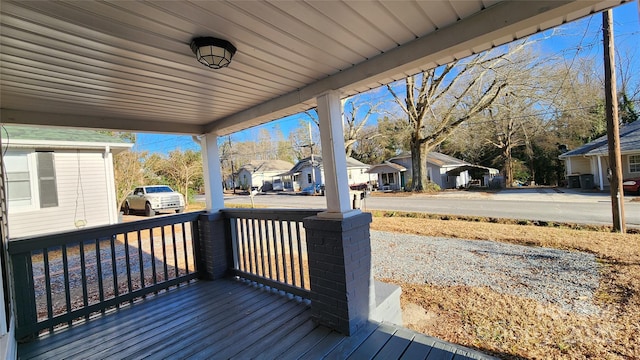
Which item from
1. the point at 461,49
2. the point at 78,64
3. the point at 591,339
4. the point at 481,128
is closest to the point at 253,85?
the point at 78,64

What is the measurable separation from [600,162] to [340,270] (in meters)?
17.8

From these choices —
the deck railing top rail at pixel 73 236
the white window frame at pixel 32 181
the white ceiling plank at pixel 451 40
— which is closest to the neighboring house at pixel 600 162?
the white ceiling plank at pixel 451 40

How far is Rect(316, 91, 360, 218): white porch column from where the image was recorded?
238 cm

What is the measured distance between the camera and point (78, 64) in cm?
180

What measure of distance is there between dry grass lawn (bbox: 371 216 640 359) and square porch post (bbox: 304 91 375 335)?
1336 mm

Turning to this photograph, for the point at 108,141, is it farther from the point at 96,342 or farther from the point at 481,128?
the point at 481,128

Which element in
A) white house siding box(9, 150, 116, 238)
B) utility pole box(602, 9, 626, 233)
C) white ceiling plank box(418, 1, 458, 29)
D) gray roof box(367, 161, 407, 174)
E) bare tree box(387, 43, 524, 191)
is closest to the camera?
white ceiling plank box(418, 1, 458, 29)

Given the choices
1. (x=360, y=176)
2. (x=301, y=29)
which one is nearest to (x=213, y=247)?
(x=301, y=29)

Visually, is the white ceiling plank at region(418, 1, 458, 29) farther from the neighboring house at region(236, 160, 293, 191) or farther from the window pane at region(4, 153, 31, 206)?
the neighboring house at region(236, 160, 293, 191)

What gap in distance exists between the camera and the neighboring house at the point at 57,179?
689cm

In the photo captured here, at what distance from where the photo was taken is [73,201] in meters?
7.86

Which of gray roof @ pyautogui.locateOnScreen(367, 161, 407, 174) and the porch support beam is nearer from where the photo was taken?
the porch support beam

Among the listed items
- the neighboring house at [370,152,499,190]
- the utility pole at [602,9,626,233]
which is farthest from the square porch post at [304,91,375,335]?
the neighboring house at [370,152,499,190]

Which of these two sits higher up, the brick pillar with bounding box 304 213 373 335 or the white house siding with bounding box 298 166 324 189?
the white house siding with bounding box 298 166 324 189
